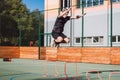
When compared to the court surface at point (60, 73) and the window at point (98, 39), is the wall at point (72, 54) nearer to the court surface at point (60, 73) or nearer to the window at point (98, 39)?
the court surface at point (60, 73)

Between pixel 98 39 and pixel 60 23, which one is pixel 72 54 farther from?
pixel 60 23

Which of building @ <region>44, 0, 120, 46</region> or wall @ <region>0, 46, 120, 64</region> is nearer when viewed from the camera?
wall @ <region>0, 46, 120, 64</region>

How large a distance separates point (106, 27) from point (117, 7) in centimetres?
241

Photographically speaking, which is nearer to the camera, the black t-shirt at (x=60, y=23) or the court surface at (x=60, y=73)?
the black t-shirt at (x=60, y=23)

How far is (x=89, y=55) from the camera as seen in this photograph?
28.0 m

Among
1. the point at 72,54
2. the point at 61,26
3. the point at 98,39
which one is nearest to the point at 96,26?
the point at 98,39

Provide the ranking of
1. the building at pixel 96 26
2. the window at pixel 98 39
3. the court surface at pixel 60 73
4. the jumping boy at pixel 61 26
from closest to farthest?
the jumping boy at pixel 61 26, the court surface at pixel 60 73, the building at pixel 96 26, the window at pixel 98 39

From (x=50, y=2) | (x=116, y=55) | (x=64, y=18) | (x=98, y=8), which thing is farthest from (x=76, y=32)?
(x=64, y=18)

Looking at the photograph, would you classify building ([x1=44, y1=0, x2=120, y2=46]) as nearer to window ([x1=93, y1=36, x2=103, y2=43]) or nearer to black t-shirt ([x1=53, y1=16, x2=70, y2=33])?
window ([x1=93, y1=36, x2=103, y2=43])

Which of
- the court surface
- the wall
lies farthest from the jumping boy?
the wall

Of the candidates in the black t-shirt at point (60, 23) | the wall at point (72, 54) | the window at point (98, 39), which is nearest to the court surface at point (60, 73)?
the black t-shirt at point (60, 23)

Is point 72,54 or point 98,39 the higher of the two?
point 98,39

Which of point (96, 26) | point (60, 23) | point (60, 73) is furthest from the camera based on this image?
point (96, 26)

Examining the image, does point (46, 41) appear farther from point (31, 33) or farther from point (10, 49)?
point (31, 33)
